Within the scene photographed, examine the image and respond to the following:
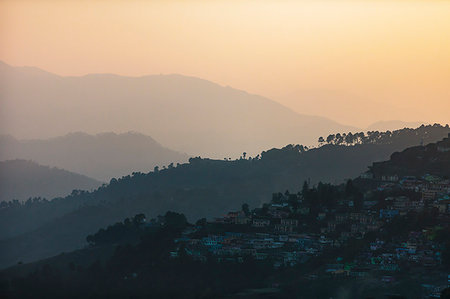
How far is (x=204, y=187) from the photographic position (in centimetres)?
12681

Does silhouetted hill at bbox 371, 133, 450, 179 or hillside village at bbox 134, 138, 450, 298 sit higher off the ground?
silhouetted hill at bbox 371, 133, 450, 179

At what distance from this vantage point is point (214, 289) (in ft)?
212

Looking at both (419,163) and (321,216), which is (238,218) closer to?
(321,216)

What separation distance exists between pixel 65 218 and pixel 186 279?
165ft

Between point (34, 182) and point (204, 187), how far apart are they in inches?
2571

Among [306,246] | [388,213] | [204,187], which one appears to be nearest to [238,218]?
[306,246]

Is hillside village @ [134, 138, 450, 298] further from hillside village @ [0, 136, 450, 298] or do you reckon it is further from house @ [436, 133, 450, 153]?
house @ [436, 133, 450, 153]

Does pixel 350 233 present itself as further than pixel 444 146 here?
No

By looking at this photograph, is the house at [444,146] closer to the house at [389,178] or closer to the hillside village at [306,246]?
the hillside village at [306,246]

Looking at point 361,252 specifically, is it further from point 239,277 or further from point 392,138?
point 392,138

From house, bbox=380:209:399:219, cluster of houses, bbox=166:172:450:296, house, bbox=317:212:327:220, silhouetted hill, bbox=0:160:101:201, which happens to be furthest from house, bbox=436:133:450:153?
silhouetted hill, bbox=0:160:101:201

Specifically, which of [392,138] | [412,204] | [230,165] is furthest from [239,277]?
[230,165]

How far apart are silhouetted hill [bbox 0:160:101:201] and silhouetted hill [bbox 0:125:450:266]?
4235 centimetres

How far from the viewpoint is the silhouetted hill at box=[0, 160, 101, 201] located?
18012 centimetres
